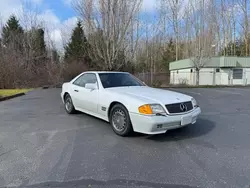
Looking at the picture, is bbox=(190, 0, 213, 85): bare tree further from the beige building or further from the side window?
the side window

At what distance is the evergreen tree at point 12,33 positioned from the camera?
88.8 ft

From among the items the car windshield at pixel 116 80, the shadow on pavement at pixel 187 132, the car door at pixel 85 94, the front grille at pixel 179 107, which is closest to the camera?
the front grille at pixel 179 107

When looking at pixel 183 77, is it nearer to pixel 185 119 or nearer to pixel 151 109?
pixel 185 119

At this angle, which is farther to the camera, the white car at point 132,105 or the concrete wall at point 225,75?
the concrete wall at point 225,75

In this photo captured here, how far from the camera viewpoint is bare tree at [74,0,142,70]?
16375 mm

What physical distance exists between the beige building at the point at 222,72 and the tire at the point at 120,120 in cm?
2075

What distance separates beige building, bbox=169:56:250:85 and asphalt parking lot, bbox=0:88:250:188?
65.0 ft

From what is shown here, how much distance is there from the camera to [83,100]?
528 centimetres

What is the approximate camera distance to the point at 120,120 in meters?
4.14

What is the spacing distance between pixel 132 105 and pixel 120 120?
0.55 meters

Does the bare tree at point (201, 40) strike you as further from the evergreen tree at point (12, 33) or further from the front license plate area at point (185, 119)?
the evergreen tree at point (12, 33)

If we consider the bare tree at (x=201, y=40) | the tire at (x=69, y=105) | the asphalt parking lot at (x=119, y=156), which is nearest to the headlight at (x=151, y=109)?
the asphalt parking lot at (x=119, y=156)

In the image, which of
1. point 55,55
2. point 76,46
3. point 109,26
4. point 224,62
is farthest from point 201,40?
point 55,55

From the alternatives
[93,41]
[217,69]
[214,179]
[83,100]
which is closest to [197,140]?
[214,179]
